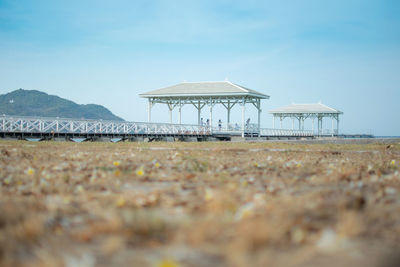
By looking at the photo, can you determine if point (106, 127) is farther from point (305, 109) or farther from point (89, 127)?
point (305, 109)

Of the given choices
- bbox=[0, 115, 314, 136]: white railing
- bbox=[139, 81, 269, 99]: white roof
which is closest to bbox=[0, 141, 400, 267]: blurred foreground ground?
bbox=[0, 115, 314, 136]: white railing

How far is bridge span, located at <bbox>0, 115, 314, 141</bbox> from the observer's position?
65.6 feet

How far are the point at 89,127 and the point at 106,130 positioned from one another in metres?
1.19

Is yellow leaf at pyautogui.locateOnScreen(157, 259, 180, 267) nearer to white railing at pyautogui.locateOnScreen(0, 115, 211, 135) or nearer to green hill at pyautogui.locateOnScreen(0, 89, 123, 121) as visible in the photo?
white railing at pyautogui.locateOnScreen(0, 115, 211, 135)

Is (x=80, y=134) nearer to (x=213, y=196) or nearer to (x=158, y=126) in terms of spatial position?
(x=158, y=126)

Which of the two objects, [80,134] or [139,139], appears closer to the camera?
[80,134]

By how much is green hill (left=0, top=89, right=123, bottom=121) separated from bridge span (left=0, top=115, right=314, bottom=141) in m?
129

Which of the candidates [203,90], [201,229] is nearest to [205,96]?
[203,90]

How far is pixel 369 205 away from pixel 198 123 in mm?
30730

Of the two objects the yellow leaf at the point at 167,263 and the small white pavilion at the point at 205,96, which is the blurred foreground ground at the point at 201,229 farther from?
the small white pavilion at the point at 205,96

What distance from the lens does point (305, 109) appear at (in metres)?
45.1

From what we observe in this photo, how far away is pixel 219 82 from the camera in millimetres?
34250

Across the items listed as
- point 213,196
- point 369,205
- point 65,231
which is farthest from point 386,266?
point 65,231

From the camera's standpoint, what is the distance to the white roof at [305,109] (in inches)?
1737
